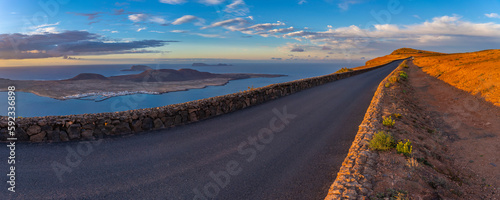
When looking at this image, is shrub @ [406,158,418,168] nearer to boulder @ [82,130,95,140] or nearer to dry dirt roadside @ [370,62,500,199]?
dry dirt roadside @ [370,62,500,199]

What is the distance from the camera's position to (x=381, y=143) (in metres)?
6.33

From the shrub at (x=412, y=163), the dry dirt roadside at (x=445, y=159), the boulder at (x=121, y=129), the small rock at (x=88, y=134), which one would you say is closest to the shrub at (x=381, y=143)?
the dry dirt roadside at (x=445, y=159)

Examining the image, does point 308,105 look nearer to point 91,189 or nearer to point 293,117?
point 293,117

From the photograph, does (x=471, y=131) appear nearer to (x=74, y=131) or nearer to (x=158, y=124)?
(x=158, y=124)

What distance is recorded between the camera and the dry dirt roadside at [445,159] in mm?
4588

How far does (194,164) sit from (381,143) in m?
4.95

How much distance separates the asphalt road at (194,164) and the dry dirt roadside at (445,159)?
4.02 ft

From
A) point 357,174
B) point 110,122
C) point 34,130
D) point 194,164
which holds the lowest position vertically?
point 194,164

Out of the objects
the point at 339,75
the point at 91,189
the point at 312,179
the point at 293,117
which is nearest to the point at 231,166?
the point at 312,179

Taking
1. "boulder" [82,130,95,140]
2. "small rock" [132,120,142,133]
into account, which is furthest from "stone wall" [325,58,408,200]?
"boulder" [82,130,95,140]

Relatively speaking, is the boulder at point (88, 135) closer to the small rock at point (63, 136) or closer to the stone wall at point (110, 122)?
the stone wall at point (110, 122)

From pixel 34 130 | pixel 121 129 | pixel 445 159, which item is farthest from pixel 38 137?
pixel 445 159

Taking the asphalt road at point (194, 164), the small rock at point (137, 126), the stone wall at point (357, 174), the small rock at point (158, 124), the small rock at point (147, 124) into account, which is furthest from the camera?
the small rock at point (158, 124)

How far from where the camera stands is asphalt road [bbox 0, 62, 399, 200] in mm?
4801
